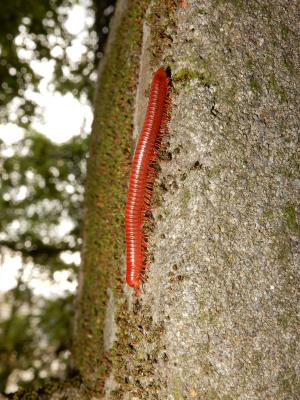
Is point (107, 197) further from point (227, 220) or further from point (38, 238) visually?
point (38, 238)

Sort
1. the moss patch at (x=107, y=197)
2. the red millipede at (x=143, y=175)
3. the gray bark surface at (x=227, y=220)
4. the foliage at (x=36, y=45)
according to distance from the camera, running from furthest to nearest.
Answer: the foliage at (x=36, y=45)
the moss patch at (x=107, y=197)
the red millipede at (x=143, y=175)
the gray bark surface at (x=227, y=220)

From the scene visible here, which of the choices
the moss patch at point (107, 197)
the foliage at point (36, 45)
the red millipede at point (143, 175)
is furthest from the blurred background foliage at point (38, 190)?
the red millipede at point (143, 175)

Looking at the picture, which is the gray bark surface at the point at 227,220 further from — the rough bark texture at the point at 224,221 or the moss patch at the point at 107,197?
the moss patch at the point at 107,197

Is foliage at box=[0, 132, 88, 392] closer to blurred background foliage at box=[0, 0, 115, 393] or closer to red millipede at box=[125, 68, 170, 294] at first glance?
blurred background foliage at box=[0, 0, 115, 393]

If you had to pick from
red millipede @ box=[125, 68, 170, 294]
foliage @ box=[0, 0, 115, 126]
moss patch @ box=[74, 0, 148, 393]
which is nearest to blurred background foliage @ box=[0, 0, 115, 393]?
foliage @ box=[0, 0, 115, 126]

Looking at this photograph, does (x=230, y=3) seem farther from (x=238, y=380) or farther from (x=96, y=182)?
(x=238, y=380)
